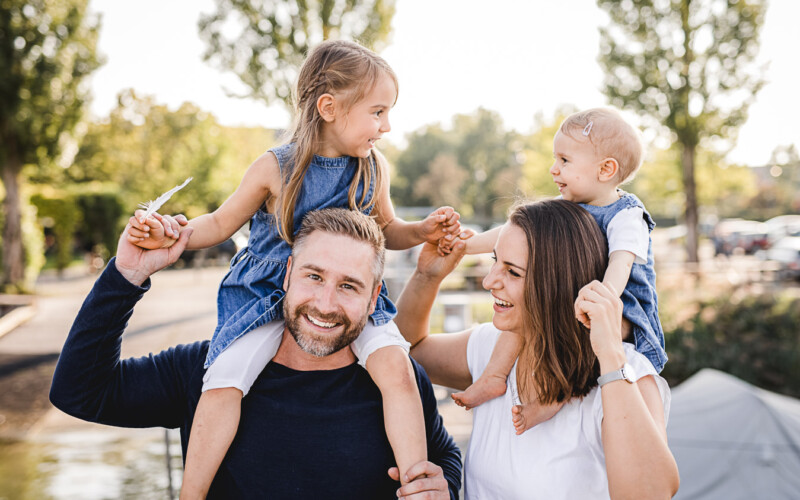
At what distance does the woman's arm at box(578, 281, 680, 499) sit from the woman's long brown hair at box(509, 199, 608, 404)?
8.3 inches

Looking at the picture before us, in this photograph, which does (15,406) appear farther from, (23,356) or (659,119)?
(659,119)

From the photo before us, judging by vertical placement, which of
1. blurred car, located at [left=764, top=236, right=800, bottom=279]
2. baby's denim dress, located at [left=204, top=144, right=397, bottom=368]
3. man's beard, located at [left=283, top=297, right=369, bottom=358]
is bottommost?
blurred car, located at [left=764, top=236, right=800, bottom=279]

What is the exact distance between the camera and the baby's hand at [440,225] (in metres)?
2.54

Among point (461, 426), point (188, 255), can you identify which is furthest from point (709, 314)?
point (188, 255)

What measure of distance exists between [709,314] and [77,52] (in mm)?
15846

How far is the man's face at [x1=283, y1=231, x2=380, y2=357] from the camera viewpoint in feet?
6.97

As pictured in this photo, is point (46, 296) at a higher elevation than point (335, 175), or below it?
below

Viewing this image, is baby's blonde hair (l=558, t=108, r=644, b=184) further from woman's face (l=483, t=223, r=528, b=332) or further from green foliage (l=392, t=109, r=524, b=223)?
green foliage (l=392, t=109, r=524, b=223)

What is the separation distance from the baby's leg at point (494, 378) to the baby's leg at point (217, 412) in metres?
0.73

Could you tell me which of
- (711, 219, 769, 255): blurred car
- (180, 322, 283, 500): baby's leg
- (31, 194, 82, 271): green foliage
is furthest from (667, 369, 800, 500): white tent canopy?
(711, 219, 769, 255): blurred car

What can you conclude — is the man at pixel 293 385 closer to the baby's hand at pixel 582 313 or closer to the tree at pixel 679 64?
the baby's hand at pixel 582 313

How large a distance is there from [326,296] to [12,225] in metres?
17.2

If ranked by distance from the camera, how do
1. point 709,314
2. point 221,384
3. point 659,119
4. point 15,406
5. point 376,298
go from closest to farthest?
1. point 221,384
2. point 376,298
3. point 15,406
4. point 709,314
5. point 659,119

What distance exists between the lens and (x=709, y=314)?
1030cm
